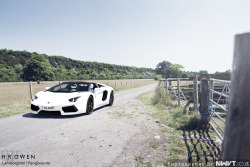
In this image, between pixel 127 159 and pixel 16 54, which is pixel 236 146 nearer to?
pixel 127 159

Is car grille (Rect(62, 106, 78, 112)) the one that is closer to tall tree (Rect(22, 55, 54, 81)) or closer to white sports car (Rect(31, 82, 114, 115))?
white sports car (Rect(31, 82, 114, 115))

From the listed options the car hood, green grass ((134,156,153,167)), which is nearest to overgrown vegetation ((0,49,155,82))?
the car hood

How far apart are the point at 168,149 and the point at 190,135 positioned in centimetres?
117

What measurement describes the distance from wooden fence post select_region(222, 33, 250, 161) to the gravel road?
1.91 metres

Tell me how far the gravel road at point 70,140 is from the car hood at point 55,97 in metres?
0.60

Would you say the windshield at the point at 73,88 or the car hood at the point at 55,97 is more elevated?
the windshield at the point at 73,88

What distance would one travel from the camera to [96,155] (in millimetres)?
2992

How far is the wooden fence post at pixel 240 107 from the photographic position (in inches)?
47.7

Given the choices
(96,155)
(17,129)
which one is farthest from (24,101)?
(96,155)

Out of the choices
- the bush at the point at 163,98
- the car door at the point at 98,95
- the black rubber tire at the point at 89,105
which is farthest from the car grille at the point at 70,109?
the bush at the point at 163,98

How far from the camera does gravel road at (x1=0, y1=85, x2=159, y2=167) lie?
2.86 m

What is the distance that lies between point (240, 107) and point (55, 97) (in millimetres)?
5752

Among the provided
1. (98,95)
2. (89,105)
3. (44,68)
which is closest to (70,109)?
(89,105)

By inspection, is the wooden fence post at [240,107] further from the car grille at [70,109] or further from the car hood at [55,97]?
the car hood at [55,97]
